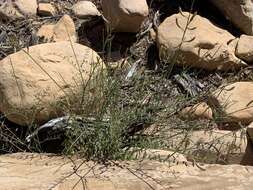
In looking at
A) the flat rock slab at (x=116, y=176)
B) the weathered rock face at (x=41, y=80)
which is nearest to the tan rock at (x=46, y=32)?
the weathered rock face at (x=41, y=80)

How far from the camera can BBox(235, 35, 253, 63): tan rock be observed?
557cm

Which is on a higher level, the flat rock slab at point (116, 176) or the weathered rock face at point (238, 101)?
the flat rock slab at point (116, 176)

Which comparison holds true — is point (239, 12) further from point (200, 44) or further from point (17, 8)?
point (17, 8)

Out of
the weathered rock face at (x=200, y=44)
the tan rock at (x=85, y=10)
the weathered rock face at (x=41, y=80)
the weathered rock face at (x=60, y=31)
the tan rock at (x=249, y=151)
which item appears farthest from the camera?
the tan rock at (x=85, y=10)

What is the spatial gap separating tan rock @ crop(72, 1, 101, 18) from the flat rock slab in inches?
112

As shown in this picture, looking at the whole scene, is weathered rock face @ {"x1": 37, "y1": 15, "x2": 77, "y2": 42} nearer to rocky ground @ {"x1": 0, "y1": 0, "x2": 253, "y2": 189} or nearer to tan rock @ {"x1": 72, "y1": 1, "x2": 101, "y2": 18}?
rocky ground @ {"x1": 0, "y1": 0, "x2": 253, "y2": 189}

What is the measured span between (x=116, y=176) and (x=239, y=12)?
3.16m

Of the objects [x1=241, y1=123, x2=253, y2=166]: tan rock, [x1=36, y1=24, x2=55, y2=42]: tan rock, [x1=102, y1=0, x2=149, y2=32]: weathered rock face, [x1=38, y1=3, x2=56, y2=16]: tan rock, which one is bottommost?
[x1=241, y1=123, x2=253, y2=166]: tan rock

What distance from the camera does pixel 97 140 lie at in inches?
133

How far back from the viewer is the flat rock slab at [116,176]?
2979 mm

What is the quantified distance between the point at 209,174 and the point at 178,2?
3.17 meters

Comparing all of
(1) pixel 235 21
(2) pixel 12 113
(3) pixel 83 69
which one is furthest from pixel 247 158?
(1) pixel 235 21

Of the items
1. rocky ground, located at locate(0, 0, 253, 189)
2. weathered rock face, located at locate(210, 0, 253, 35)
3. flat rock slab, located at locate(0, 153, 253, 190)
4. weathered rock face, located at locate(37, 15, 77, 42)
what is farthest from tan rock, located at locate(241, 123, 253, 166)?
weathered rock face, located at locate(37, 15, 77, 42)

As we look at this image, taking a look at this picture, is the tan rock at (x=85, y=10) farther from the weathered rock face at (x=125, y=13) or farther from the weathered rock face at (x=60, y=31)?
the weathered rock face at (x=125, y=13)
